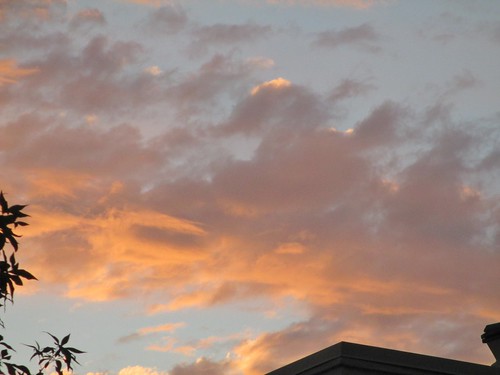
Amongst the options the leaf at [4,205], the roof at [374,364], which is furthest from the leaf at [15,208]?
the roof at [374,364]

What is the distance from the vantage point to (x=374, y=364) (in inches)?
466

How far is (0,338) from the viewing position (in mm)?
7254

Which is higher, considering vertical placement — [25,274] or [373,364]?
[373,364]

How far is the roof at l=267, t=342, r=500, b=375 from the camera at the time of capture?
1172 cm

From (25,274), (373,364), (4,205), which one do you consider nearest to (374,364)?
(373,364)

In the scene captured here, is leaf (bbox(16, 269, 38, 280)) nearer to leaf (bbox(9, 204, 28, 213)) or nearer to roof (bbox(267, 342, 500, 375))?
leaf (bbox(9, 204, 28, 213))

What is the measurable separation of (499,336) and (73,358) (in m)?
12.6

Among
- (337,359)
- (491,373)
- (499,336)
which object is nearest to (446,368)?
(491,373)

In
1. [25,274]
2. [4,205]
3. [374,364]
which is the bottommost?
[25,274]

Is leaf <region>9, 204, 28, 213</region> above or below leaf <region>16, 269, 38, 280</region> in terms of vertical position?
above

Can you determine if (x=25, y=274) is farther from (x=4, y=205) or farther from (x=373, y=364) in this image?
(x=373, y=364)

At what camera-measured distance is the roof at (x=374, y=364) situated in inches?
461

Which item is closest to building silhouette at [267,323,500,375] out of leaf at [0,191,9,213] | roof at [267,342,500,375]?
roof at [267,342,500,375]

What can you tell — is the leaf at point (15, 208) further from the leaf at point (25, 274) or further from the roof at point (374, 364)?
the roof at point (374, 364)
